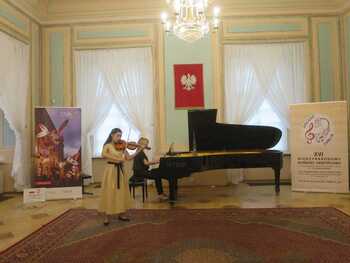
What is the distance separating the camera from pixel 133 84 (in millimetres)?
6586

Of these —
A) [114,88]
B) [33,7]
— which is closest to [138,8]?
[114,88]

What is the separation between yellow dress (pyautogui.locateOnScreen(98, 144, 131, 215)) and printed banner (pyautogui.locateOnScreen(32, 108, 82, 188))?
191 centimetres

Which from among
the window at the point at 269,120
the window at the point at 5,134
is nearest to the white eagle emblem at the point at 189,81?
the window at the point at 269,120

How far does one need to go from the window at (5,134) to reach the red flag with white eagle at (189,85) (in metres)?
3.22

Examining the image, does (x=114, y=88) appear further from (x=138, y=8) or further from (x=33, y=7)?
(x=33, y=7)

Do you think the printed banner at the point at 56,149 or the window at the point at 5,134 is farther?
the window at the point at 5,134

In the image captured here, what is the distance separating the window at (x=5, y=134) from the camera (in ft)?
19.3

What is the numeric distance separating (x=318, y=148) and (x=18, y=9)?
593 cm

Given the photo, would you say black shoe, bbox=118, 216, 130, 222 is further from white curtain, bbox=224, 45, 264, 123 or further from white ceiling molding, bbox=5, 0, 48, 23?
white ceiling molding, bbox=5, 0, 48, 23

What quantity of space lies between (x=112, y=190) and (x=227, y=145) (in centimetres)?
228

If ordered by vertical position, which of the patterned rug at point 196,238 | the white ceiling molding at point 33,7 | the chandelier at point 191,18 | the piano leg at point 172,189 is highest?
the white ceiling molding at point 33,7

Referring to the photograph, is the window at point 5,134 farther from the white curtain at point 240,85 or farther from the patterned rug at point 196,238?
the white curtain at point 240,85

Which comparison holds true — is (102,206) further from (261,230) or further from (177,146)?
(177,146)

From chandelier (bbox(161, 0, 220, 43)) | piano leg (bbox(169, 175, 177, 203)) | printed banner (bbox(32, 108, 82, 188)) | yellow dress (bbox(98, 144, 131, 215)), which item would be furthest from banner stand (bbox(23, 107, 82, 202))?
chandelier (bbox(161, 0, 220, 43))
